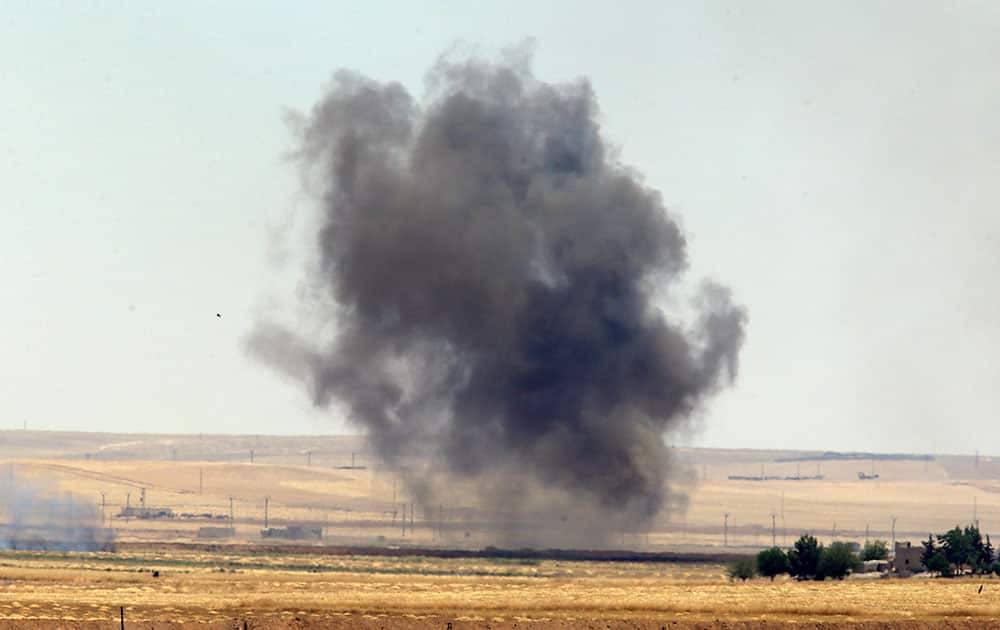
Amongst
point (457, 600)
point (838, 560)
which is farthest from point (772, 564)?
point (457, 600)

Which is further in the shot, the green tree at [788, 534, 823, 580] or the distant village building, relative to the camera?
the distant village building

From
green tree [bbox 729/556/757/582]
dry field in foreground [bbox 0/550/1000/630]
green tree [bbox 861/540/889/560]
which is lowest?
dry field in foreground [bbox 0/550/1000/630]

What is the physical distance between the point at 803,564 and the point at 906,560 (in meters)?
12.9

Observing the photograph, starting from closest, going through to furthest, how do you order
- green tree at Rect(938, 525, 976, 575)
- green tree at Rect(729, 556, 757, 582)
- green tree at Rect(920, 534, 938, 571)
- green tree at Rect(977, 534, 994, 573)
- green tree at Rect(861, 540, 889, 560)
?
green tree at Rect(729, 556, 757, 582), green tree at Rect(977, 534, 994, 573), green tree at Rect(938, 525, 976, 575), green tree at Rect(920, 534, 938, 571), green tree at Rect(861, 540, 889, 560)

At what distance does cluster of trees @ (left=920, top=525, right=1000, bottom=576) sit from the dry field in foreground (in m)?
12.9

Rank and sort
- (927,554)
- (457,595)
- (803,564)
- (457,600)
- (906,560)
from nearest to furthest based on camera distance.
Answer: (457,600) < (457,595) < (803,564) < (927,554) < (906,560)

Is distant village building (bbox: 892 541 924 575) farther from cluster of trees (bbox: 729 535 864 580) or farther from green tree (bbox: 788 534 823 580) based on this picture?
green tree (bbox: 788 534 823 580)

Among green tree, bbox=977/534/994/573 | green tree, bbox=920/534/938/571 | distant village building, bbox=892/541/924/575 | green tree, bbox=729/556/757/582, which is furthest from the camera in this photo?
distant village building, bbox=892/541/924/575

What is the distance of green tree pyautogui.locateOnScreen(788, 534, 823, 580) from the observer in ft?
448

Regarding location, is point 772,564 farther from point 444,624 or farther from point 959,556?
point 444,624

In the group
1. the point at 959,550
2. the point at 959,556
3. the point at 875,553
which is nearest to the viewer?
the point at 959,556

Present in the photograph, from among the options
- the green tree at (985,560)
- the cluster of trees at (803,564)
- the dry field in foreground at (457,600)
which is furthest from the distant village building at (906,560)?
the dry field in foreground at (457,600)

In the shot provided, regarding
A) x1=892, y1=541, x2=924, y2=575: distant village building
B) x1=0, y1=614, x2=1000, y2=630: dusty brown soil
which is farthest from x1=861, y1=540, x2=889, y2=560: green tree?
x1=0, y1=614, x2=1000, y2=630: dusty brown soil

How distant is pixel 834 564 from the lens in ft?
450
